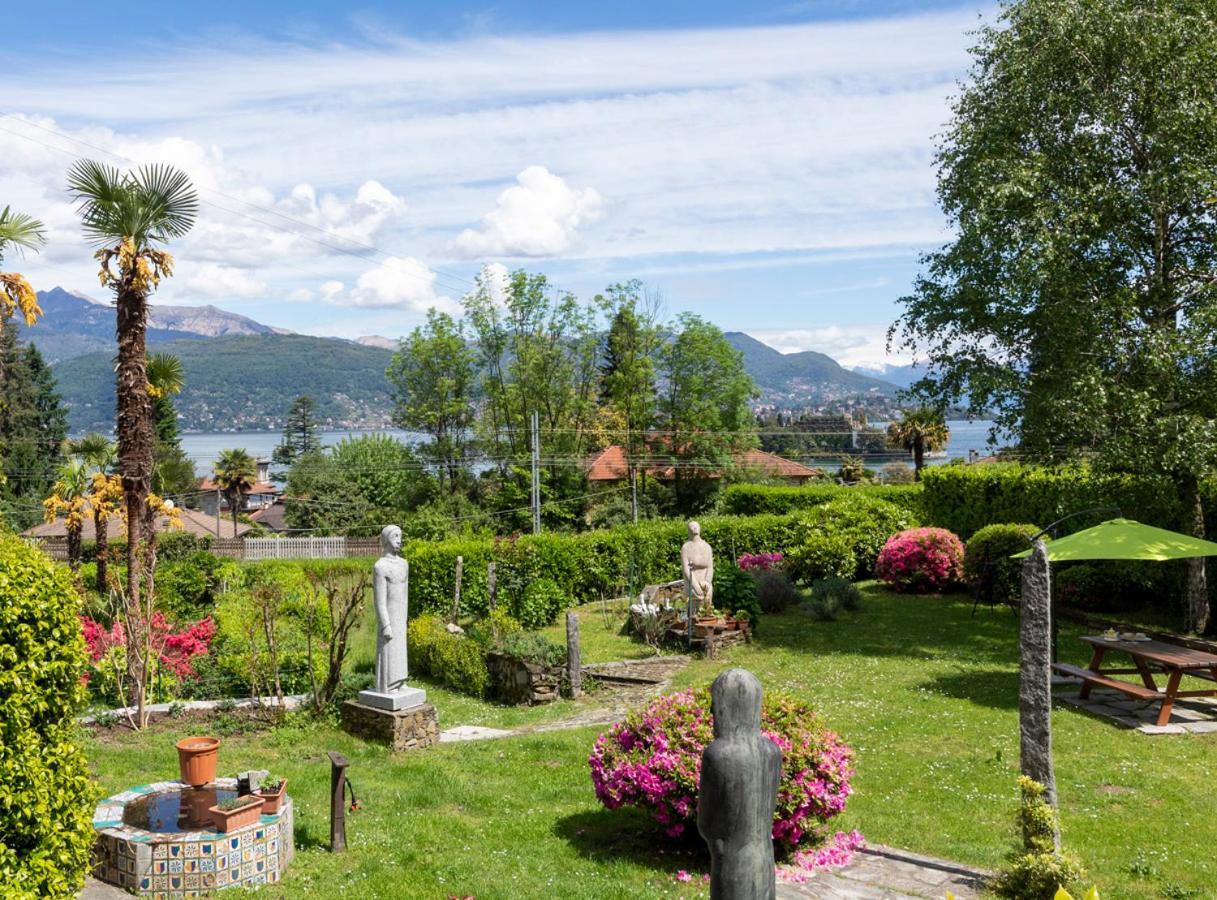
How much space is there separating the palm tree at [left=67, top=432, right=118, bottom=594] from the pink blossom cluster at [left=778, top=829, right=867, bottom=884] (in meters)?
11.4

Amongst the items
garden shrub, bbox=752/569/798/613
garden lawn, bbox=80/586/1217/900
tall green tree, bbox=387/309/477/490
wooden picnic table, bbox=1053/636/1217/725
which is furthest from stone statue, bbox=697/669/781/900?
tall green tree, bbox=387/309/477/490

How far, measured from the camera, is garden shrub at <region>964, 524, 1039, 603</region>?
1900 cm

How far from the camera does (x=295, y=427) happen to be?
88.0m

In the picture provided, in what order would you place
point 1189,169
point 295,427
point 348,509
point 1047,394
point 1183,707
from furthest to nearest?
point 295,427
point 348,509
point 1047,394
point 1189,169
point 1183,707

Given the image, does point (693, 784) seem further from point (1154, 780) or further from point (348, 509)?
point (348, 509)

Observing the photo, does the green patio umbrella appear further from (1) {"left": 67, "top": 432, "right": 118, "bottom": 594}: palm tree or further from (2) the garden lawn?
(1) {"left": 67, "top": 432, "right": 118, "bottom": 594}: palm tree

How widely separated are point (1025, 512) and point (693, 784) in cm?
1722

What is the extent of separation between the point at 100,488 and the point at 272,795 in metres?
10.0

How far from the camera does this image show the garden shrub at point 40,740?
5.40 metres

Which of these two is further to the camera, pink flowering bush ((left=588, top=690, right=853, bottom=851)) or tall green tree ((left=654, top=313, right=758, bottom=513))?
tall green tree ((left=654, top=313, right=758, bottom=513))

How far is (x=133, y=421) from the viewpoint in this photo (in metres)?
13.2

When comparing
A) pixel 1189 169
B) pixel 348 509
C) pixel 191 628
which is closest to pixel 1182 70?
pixel 1189 169

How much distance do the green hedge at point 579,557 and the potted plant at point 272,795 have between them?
13.3m

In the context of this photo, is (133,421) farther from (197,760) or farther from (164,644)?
(197,760)
